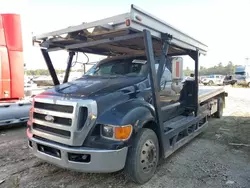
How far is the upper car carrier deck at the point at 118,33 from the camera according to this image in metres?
3.34

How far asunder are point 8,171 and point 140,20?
3337 mm

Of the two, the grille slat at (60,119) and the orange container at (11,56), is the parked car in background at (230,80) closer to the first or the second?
the orange container at (11,56)

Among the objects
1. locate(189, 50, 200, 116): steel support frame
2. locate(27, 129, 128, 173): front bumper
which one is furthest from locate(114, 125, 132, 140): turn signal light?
locate(189, 50, 200, 116): steel support frame

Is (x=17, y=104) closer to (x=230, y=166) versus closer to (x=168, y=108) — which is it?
(x=168, y=108)

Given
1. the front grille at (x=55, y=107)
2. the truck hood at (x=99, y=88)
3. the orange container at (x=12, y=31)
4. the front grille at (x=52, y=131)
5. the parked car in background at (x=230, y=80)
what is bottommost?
the parked car in background at (x=230, y=80)

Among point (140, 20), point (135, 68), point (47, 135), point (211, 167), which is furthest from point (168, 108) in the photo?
point (47, 135)

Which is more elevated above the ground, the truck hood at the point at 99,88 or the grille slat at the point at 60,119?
the truck hood at the point at 99,88

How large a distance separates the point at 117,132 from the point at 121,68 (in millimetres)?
1993

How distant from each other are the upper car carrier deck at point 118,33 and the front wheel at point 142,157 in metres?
1.59

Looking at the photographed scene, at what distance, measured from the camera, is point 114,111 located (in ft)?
10.6

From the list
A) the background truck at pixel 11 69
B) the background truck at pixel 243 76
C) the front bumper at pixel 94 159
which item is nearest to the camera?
the front bumper at pixel 94 159

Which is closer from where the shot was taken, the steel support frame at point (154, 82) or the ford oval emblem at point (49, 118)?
the ford oval emblem at point (49, 118)

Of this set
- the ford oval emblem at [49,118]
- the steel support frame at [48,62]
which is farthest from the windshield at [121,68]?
the ford oval emblem at [49,118]

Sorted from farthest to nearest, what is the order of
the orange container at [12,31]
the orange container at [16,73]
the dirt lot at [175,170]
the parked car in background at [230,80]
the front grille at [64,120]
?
the parked car in background at [230,80] → the orange container at [16,73] → the orange container at [12,31] → the dirt lot at [175,170] → the front grille at [64,120]
